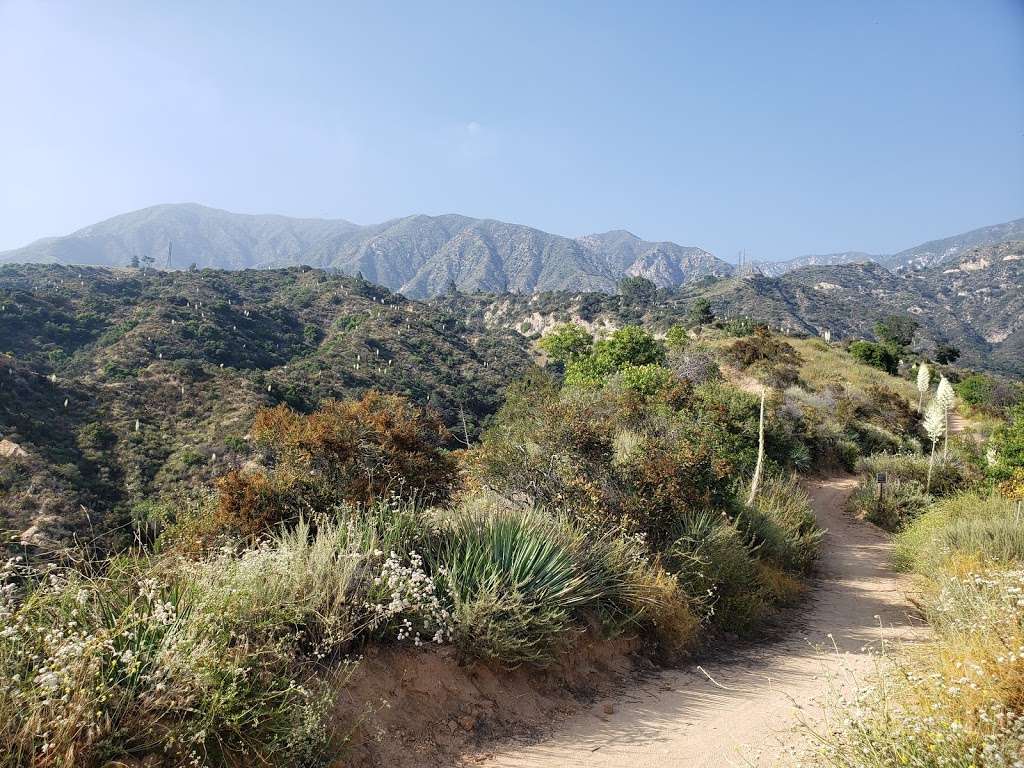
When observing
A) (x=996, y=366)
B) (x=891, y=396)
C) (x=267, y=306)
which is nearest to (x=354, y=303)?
(x=267, y=306)

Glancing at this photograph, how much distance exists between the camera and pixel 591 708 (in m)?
4.90

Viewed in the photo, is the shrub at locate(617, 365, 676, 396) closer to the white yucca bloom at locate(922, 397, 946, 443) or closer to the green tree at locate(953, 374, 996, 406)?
the white yucca bloom at locate(922, 397, 946, 443)

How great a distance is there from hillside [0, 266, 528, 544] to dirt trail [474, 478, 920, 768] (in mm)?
5535

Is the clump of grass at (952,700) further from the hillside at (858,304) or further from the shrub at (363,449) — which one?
the hillside at (858,304)

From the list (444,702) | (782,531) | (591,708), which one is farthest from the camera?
(782,531)

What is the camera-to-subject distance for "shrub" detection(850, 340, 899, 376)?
4156 cm

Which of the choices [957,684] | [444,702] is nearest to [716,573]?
[957,684]

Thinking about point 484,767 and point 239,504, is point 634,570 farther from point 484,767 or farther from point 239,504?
point 239,504

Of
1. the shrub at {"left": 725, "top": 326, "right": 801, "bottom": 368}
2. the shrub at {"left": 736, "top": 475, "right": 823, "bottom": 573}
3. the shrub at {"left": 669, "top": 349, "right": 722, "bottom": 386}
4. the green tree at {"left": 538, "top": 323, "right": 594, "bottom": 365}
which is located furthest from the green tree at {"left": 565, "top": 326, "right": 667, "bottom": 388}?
the shrub at {"left": 736, "top": 475, "right": 823, "bottom": 573}

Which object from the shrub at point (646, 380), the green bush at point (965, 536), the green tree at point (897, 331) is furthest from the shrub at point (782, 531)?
the green tree at point (897, 331)

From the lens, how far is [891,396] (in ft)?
92.2

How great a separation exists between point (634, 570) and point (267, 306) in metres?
62.2

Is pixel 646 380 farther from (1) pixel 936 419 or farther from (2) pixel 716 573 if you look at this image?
(2) pixel 716 573

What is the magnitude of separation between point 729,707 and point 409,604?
2648 millimetres
